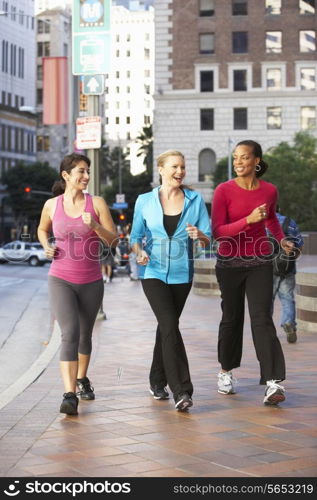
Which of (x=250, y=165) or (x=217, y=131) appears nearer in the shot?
(x=250, y=165)

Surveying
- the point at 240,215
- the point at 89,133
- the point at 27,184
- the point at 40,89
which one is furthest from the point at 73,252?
the point at 40,89

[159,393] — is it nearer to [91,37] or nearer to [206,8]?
[91,37]

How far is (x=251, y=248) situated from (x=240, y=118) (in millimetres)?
68987

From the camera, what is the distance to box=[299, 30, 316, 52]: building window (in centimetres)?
7500

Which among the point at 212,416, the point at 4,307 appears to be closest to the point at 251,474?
the point at 212,416

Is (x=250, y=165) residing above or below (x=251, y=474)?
above

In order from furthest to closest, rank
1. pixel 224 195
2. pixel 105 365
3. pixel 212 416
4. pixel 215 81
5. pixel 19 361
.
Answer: pixel 215 81
pixel 19 361
pixel 105 365
pixel 224 195
pixel 212 416

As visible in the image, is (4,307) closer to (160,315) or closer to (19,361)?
(19,361)

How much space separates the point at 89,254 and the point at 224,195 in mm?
1072

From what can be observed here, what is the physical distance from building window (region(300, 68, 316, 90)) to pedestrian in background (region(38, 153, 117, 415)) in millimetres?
68939

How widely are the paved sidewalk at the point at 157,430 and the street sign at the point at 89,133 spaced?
569 centimetres

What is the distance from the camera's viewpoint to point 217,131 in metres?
76.5

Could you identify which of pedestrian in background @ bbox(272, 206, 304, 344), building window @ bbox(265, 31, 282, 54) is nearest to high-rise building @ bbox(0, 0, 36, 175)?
building window @ bbox(265, 31, 282, 54)

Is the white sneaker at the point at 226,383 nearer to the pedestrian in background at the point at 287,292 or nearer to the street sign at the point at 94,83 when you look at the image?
the pedestrian in background at the point at 287,292
